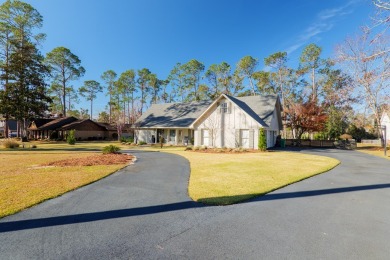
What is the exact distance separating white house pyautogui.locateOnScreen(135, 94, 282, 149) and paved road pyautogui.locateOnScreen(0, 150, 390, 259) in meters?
15.9

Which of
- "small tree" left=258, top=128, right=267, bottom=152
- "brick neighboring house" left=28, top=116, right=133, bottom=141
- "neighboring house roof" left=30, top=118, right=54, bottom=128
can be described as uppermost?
"neighboring house roof" left=30, top=118, right=54, bottom=128

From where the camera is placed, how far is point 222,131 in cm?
2375

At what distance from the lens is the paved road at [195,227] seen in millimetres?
3453

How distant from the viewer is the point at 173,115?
32.2m

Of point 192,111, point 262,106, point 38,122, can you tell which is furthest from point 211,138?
point 38,122

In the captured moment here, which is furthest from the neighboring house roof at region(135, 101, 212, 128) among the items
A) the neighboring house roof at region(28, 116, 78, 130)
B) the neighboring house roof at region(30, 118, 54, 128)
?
the neighboring house roof at region(30, 118, 54, 128)

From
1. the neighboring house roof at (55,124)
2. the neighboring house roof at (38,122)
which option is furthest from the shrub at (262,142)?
the neighboring house roof at (38,122)

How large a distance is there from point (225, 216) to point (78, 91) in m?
60.3

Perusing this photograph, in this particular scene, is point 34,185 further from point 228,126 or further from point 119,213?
point 228,126

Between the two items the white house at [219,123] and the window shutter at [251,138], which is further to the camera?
the white house at [219,123]

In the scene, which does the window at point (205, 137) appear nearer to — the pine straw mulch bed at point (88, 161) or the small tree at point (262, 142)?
the small tree at point (262, 142)

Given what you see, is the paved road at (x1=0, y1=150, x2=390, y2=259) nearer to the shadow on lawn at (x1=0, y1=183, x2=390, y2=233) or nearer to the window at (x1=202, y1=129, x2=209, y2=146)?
the shadow on lawn at (x1=0, y1=183, x2=390, y2=233)

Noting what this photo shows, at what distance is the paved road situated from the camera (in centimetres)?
345

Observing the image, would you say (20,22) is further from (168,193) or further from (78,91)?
(168,193)
